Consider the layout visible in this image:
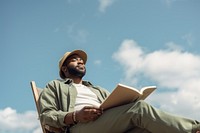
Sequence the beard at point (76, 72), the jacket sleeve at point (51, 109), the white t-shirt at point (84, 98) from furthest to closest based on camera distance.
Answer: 1. the beard at point (76, 72)
2. the white t-shirt at point (84, 98)
3. the jacket sleeve at point (51, 109)

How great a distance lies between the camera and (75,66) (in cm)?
353

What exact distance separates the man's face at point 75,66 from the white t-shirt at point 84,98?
0.16 meters

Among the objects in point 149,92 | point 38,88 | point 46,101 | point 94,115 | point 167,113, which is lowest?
point 167,113

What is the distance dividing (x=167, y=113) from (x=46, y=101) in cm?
114

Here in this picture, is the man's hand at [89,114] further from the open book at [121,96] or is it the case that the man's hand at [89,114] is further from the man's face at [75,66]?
the man's face at [75,66]

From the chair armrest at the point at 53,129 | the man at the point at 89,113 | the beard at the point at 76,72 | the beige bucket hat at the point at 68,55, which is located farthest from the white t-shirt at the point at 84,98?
the beige bucket hat at the point at 68,55

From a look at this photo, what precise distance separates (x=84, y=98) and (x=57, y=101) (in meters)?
0.27

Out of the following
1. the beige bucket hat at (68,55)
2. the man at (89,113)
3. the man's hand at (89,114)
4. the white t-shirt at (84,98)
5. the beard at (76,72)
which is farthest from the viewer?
the beige bucket hat at (68,55)

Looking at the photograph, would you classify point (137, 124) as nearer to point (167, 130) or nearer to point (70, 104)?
point (167, 130)

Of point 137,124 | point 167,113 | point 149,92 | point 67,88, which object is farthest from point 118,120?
point 67,88

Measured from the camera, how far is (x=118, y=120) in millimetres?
2336

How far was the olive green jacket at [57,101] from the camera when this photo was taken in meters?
2.67

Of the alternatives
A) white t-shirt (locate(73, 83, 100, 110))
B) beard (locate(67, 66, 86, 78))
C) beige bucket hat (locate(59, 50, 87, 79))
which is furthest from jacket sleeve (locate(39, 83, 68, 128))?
beige bucket hat (locate(59, 50, 87, 79))

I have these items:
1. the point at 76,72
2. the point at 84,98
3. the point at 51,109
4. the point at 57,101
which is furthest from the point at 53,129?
the point at 76,72
